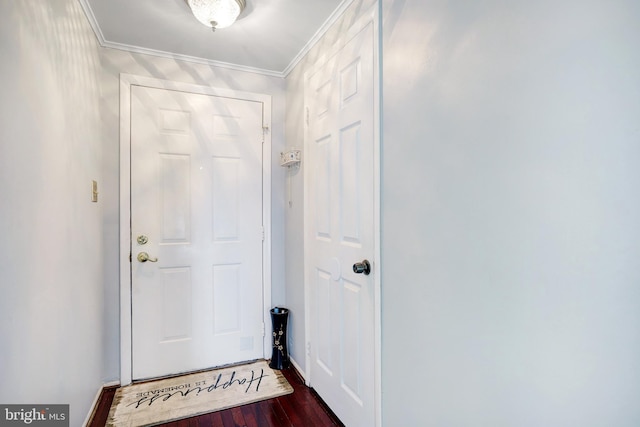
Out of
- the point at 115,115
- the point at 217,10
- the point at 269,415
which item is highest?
the point at 217,10

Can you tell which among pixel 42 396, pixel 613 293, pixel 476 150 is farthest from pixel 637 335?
pixel 42 396

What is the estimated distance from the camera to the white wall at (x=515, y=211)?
694mm

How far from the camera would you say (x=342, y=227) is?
5.85ft

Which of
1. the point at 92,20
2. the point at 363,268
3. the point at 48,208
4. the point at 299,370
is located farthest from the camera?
the point at 299,370

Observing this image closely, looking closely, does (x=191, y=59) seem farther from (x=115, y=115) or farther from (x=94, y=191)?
(x=94, y=191)

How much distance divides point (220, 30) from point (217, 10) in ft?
1.18

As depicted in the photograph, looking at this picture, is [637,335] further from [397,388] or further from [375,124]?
[375,124]

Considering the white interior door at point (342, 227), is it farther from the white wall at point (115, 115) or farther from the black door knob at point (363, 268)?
the white wall at point (115, 115)

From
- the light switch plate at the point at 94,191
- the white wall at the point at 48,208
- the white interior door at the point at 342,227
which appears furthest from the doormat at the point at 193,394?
the light switch plate at the point at 94,191

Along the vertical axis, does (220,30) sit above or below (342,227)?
above

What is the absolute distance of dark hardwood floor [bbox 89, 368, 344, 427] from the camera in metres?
1.83

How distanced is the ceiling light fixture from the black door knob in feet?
4.93

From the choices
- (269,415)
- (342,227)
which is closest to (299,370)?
(269,415)

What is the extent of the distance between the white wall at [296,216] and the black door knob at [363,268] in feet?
2.65
